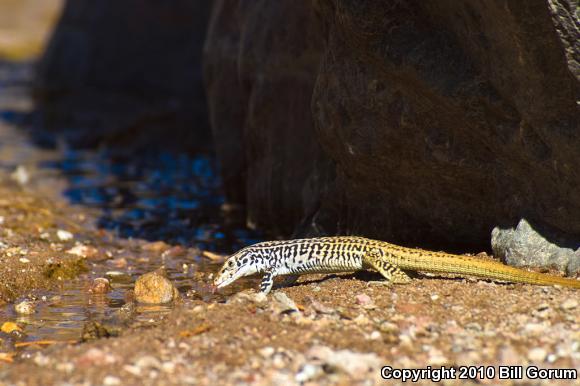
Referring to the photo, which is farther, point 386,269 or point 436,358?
point 386,269

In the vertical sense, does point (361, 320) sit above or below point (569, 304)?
below

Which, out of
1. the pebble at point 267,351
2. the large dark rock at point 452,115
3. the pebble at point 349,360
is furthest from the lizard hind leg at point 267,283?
the pebble at point 349,360

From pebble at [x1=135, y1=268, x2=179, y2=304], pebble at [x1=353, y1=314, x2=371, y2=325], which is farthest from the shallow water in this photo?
pebble at [x1=353, y1=314, x2=371, y2=325]

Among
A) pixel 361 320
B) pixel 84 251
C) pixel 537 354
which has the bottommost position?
pixel 84 251

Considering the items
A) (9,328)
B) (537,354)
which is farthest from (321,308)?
(9,328)

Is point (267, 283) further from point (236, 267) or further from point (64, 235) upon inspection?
point (64, 235)

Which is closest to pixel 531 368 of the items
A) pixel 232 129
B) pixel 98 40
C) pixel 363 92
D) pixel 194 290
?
pixel 363 92

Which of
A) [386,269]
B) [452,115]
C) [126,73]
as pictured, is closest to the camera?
[452,115]
